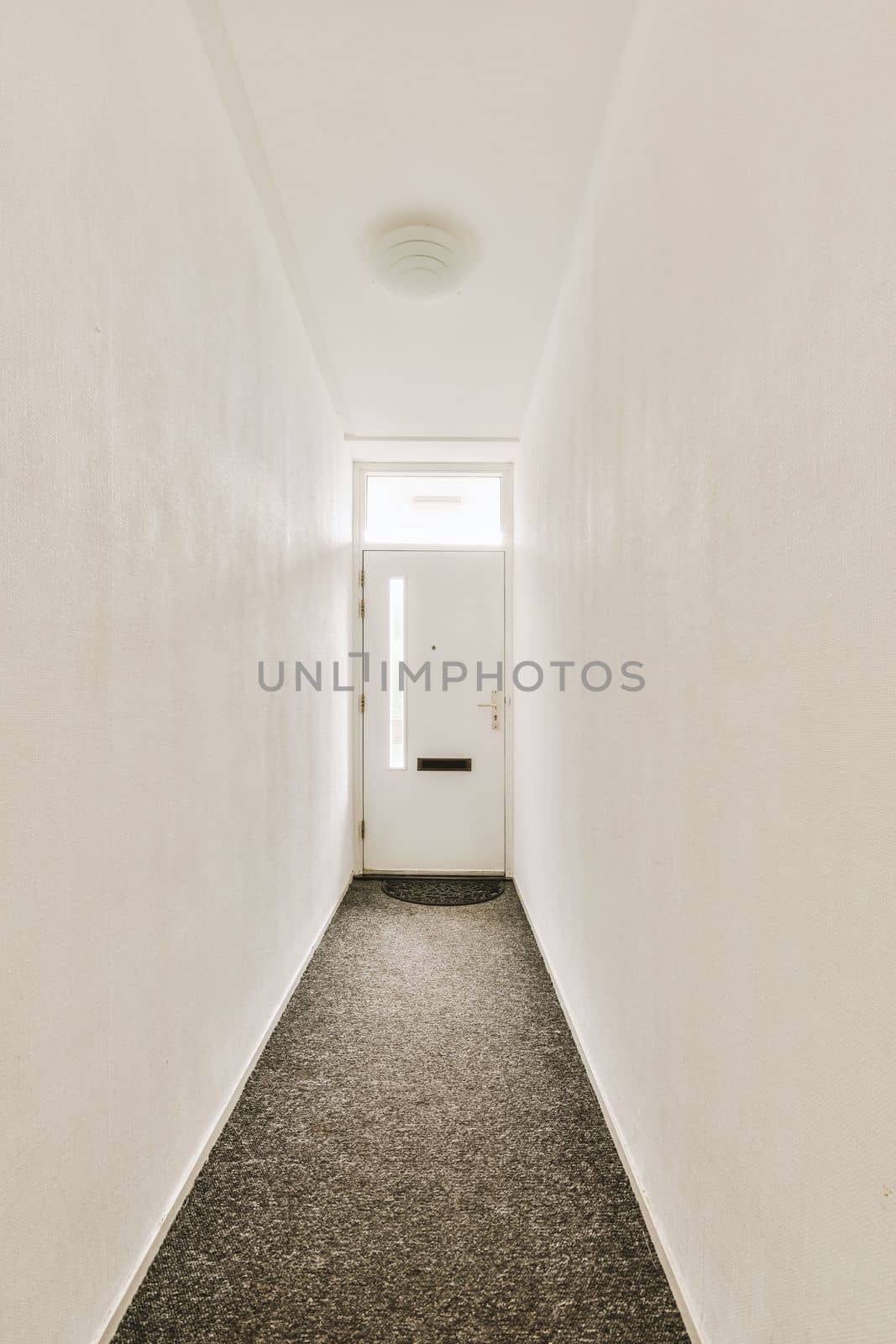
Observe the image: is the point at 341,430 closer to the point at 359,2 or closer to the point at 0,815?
the point at 359,2

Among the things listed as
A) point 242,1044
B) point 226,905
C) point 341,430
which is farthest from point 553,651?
point 341,430

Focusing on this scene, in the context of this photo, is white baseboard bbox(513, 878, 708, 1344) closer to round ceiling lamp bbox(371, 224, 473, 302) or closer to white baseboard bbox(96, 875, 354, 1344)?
white baseboard bbox(96, 875, 354, 1344)

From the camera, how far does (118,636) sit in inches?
52.4

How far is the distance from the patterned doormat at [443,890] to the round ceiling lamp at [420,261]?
3.00 meters

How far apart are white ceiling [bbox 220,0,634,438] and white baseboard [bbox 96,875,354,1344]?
105 inches

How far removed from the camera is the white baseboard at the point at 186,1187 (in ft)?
4.25

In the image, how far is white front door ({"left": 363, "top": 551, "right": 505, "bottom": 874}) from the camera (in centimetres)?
448

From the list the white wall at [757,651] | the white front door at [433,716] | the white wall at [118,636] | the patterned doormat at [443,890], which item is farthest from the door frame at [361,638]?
the white wall at [757,651]

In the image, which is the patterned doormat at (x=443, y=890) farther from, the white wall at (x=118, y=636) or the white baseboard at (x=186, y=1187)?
the white wall at (x=118, y=636)

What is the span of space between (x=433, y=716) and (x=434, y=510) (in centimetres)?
134

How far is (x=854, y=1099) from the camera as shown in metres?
0.79

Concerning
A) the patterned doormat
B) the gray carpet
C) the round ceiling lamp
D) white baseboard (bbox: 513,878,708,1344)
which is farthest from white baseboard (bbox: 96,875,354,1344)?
the round ceiling lamp

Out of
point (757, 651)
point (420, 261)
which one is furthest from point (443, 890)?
point (757, 651)

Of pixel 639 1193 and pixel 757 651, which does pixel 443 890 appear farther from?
pixel 757 651
